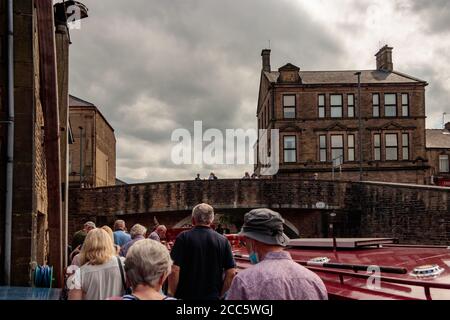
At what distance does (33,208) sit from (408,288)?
4622mm

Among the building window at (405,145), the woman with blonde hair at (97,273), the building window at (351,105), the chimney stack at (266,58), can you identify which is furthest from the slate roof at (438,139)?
the woman with blonde hair at (97,273)

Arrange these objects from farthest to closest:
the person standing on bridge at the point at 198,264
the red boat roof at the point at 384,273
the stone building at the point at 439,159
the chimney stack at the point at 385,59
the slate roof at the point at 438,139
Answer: the slate roof at the point at 438,139 < the chimney stack at the point at 385,59 < the stone building at the point at 439,159 < the person standing on bridge at the point at 198,264 < the red boat roof at the point at 384,273

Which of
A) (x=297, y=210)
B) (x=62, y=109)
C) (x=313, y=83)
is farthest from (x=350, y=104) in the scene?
(x=62, y=109)

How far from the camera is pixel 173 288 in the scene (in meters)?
4.51

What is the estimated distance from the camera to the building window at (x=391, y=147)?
3341 centimetres

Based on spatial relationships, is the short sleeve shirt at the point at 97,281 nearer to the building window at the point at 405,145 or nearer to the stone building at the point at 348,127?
the stone building at the point at 348,127

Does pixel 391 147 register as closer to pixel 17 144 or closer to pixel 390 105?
pixel 390 105

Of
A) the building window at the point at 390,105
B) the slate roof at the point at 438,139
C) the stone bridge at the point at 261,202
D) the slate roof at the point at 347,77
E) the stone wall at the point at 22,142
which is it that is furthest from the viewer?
the slate roof at the point at 438,139

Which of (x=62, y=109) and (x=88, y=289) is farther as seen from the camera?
(x=62, y=109)

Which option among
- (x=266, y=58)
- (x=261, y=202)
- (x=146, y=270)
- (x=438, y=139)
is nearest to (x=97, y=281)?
(x=146, y=270)

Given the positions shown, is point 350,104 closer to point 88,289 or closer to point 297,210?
point 297,210

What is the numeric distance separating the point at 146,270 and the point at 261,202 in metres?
23.1

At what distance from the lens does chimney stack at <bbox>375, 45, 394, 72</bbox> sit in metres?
36.6
